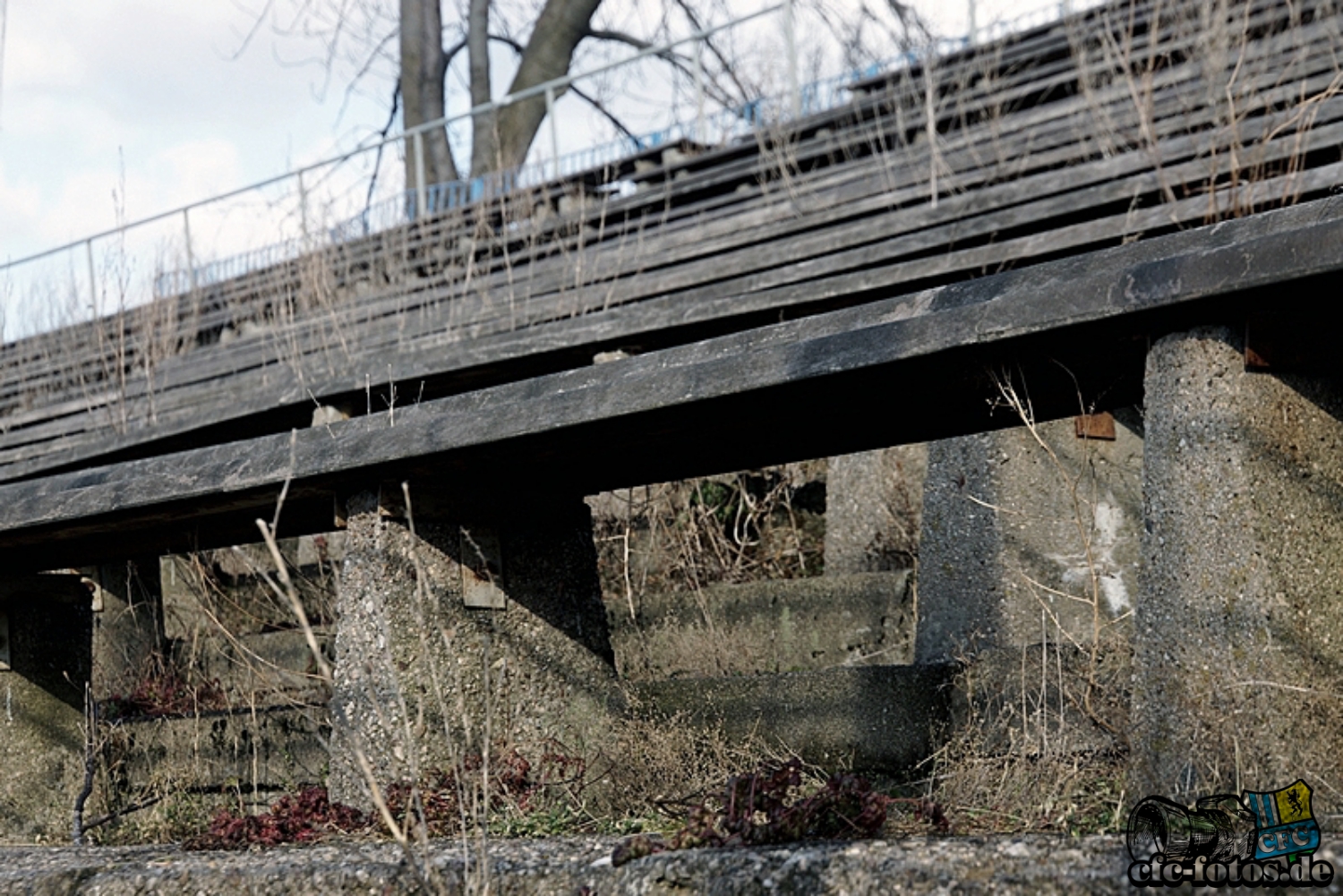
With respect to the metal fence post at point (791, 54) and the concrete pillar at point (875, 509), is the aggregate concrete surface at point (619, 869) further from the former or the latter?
the metal fence post at point (791, 54)

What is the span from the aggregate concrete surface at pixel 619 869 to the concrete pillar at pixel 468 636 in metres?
0.60

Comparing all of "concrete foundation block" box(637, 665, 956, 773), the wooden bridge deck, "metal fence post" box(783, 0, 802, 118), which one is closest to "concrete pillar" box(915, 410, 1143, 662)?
"concrete foundation block" box(637, 665, 956, 773)

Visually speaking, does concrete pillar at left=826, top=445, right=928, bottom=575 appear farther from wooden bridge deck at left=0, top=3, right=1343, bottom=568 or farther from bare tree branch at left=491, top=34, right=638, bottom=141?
bare tree branch at left=491, top=34, right=638, bottom=141

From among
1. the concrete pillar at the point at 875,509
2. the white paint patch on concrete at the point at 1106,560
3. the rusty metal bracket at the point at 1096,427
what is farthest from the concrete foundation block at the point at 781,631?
the rusty metal bracket at the point at 1096,427

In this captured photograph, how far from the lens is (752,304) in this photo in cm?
623

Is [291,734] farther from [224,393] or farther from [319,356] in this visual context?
[224,393]

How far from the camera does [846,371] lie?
10.6ft

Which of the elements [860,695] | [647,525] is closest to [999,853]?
[860,695]

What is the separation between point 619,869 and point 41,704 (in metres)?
3.85

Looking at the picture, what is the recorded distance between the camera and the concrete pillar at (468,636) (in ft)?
13.4

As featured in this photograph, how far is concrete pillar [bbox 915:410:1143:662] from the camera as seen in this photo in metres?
5.47

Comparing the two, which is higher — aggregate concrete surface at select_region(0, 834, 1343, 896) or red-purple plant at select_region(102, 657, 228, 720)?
red-purple plant at select_region(102, 657, 228, 720)

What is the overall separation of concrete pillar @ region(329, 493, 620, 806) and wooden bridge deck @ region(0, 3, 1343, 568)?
0.53 feet

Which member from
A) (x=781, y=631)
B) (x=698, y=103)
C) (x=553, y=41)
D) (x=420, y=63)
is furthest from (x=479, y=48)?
(x=781, y=631)
